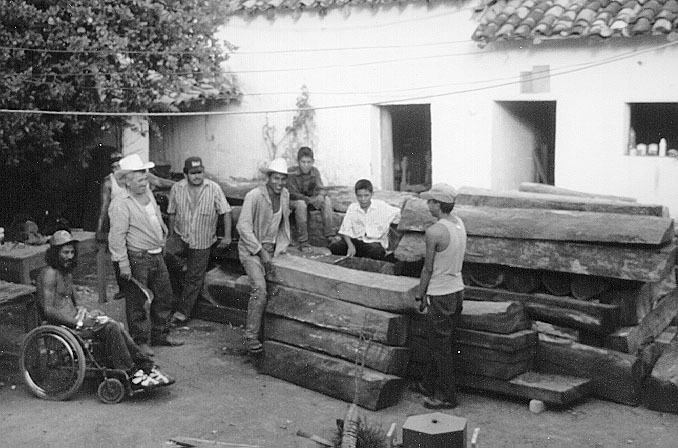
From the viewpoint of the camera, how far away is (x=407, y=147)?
15414mm

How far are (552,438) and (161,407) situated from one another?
3.31m

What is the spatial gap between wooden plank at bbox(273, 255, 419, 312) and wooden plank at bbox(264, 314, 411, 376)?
0.34 meters

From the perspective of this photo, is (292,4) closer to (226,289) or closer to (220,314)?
(226,289)

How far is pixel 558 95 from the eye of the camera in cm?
1215

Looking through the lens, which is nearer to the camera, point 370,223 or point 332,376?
point 332,376

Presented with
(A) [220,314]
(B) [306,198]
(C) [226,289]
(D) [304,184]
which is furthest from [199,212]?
(D) [304,184]

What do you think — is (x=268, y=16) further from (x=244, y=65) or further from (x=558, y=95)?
(x=558, y=95)

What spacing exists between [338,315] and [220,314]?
2.67 metres

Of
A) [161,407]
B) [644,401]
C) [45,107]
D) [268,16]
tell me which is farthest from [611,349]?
[268,16]

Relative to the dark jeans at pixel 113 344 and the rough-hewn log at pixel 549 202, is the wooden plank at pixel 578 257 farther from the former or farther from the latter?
the dark jeans at pixel 113 344

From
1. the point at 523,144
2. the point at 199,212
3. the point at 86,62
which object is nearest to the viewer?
the point at 199,212

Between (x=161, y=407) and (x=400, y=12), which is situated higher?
(x=400, y=12)

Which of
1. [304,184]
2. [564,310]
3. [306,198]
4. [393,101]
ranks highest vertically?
[393,101]

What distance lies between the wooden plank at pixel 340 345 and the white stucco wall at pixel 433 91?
16.7 ft
